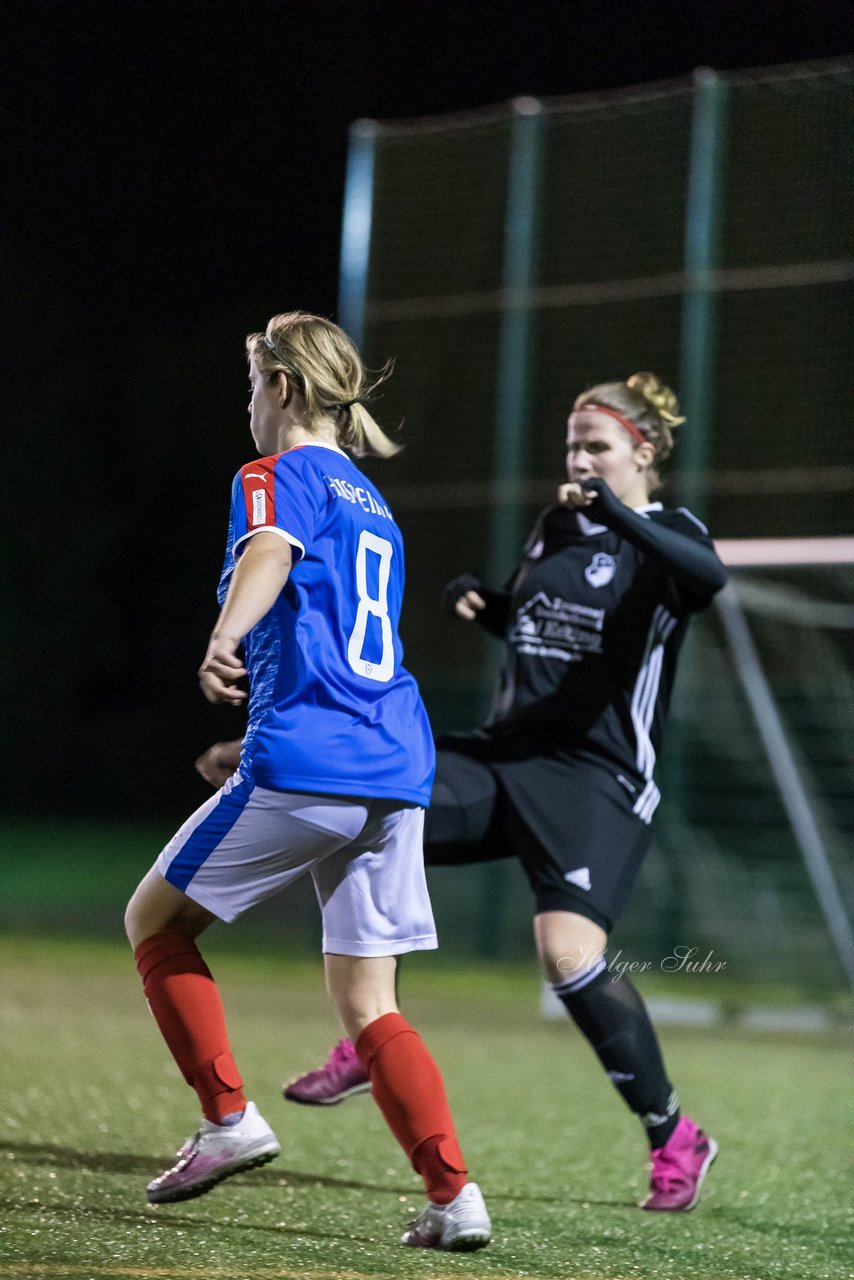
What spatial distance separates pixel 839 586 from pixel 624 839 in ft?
14.1

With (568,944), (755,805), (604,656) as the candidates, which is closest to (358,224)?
(755,805)

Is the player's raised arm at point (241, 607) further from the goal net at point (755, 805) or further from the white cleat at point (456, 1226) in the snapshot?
the goal net at point (755, 805)

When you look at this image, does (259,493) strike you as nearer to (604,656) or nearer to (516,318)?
(604,656)

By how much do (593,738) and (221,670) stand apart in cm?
142

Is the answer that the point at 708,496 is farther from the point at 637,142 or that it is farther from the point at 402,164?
the point at 402,164

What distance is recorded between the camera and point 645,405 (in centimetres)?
452

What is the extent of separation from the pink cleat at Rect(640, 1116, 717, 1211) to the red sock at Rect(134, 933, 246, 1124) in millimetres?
1087

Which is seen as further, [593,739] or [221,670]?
[593,739]

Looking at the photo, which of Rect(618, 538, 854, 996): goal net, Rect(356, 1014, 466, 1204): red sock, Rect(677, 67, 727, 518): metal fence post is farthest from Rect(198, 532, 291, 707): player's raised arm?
Rect(677, 67, 727, 518): metal fence post

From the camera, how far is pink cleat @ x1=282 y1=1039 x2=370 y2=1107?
4168mm

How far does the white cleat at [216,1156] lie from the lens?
10.8 feet

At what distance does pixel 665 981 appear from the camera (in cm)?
858

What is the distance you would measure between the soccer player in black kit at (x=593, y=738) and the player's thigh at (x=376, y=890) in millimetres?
715

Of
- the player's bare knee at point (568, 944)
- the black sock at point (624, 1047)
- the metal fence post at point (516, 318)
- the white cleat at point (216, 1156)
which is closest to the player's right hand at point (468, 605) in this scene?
the player's bare knee at point (568, 944)
